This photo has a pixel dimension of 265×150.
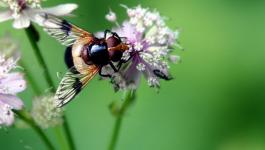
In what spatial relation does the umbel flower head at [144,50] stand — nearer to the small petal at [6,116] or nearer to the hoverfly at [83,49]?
the hoverfly at [83,49]

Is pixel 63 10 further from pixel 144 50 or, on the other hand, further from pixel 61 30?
pixel 144 50

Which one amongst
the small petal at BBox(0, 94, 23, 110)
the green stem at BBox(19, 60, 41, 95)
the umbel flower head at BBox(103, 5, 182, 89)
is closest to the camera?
the small petal at BBox(0, 94, 23, 110)

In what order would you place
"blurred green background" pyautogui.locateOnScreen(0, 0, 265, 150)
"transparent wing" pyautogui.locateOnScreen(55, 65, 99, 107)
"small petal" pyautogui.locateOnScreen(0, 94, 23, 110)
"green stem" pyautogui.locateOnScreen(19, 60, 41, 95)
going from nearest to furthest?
"transparent wing" pyautogui.locateOnScreen(55, 65, 99, 107)
"small petal" pyautogui.locateOnScreen(0, 94, 23, 110)
"green stem" pyautogui.locateOnScreen(19, 60, 41, 95)
"blurred green background" pyautogui.locateOnScreen(0, 0, 265, 150)

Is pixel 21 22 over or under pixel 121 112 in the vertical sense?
over

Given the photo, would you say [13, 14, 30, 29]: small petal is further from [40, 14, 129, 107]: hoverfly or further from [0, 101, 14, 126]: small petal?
[0, 101, 14, 126]: small petal

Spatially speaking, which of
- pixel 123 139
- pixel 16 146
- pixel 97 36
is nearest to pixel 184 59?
pixel 123 139

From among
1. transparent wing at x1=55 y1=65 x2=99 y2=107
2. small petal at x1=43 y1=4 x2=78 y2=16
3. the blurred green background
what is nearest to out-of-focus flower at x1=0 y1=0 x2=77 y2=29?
small petal at x1=43 y1=4 x2=78 y2=16

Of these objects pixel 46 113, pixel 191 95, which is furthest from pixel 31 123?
pixel 191 95
